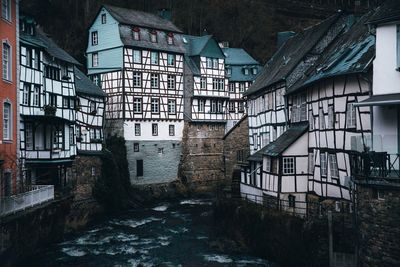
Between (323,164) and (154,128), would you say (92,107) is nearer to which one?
(154,128)

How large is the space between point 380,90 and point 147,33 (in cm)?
3106

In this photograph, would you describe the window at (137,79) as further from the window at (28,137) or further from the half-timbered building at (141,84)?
the window at (28,137)

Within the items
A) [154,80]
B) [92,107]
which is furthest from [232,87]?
[92,107]

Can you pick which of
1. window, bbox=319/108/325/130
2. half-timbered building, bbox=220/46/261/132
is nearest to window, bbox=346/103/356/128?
window, bbox=319/108/325/130

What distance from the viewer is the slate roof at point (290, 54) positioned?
31239 millimetres

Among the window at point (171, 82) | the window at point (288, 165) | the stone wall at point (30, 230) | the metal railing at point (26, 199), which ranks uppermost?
the window at point (171, 82)

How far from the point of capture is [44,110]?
102 ft

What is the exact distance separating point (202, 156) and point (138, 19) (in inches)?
571

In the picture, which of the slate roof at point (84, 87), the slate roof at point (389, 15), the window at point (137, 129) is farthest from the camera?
the window at point (137, 129)

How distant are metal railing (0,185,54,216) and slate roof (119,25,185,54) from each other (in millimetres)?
21318

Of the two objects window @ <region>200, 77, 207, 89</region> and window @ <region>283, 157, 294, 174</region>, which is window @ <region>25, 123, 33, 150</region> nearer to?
window @ <region>283, 157, 294, 174</region>

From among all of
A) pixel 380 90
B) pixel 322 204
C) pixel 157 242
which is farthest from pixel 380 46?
pixel 157 242

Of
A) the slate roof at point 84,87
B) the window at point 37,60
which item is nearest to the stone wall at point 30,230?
the window at point 37,60

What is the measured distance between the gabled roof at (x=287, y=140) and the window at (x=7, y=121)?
13677mm
